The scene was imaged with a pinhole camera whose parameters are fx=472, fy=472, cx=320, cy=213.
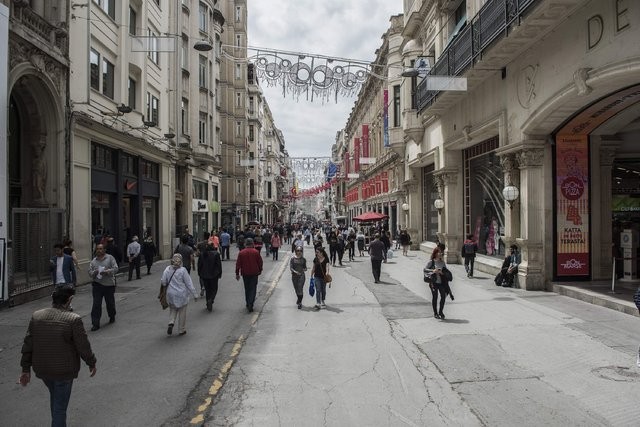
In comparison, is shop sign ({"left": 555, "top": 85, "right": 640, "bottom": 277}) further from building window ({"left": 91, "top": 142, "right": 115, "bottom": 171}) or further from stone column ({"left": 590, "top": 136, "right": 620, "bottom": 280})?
building window ({"left": 91, "top": 142, "right": 115, "bottom": 171})

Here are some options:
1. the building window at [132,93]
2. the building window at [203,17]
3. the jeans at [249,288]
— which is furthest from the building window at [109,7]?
the building window at [203,17]

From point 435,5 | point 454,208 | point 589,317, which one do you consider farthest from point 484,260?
point 435,5

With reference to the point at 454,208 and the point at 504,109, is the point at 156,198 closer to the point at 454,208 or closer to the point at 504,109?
the point at 454,208

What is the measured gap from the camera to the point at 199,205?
31719 mm

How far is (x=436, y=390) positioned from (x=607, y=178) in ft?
33.7

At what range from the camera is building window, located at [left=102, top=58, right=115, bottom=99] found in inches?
673

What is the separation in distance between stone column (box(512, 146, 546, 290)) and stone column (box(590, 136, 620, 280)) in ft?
4.75

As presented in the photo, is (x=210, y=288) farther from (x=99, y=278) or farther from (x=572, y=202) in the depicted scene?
(x=572, y=202)

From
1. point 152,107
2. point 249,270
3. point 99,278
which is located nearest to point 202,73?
point 152,107

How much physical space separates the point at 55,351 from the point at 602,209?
13624 mm

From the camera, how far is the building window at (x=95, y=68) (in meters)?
16.0

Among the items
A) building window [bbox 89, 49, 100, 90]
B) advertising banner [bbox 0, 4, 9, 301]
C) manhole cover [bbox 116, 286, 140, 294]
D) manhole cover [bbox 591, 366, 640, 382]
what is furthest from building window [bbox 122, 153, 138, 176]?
manhole cover [bbox 591, 366, 640, 382]

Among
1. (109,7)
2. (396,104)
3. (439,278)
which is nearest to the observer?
(439,278)

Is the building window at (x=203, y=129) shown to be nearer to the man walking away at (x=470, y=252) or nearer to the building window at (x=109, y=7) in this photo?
the building window at (x=109, y=7)
